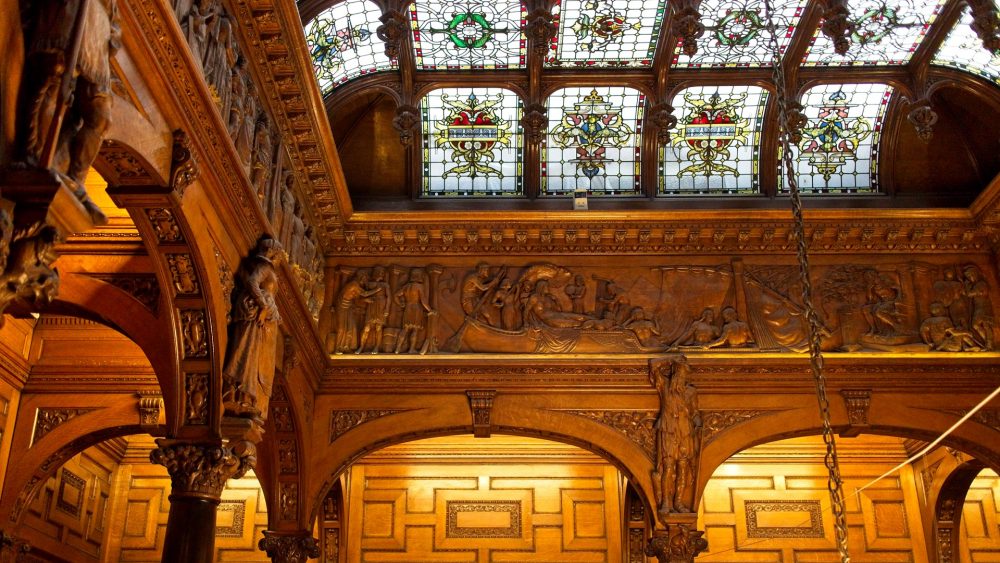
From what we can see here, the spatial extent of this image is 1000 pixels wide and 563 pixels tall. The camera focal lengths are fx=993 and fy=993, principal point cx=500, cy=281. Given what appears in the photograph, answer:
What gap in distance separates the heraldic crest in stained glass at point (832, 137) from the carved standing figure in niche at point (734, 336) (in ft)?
8.60

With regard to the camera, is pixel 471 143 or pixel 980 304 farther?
pixel 471 143

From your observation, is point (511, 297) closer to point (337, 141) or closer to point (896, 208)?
point (337, 141)

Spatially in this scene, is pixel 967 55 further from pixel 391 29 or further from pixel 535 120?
pixel 391 29

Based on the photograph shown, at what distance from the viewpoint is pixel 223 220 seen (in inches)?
320

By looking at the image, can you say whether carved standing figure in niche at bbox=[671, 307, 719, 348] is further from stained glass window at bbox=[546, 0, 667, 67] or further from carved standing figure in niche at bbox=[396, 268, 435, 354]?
stained glass window at bbox=[546, 0, 667, 67]

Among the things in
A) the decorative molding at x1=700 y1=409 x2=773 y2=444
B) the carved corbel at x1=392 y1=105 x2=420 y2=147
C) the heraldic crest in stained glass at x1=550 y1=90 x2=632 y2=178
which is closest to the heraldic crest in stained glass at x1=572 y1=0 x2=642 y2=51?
the heraldic crest in stained glass at x1=550 y1=90 x2=632 y2=178

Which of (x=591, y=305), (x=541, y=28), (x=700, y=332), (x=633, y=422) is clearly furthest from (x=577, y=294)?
(x=541, y=28)

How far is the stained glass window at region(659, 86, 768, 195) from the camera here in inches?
524

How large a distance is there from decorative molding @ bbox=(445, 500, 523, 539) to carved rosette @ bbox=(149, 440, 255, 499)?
7.14m

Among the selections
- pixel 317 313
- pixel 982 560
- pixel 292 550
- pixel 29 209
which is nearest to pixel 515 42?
pixel 317 313

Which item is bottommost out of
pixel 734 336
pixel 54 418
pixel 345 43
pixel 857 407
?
pixel 54 418

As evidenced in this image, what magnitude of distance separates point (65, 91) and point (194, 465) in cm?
401

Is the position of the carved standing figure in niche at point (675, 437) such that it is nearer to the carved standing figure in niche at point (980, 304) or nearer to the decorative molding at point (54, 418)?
the carved standing figure in niche at point (980, 304)

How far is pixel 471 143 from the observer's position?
529 inches
